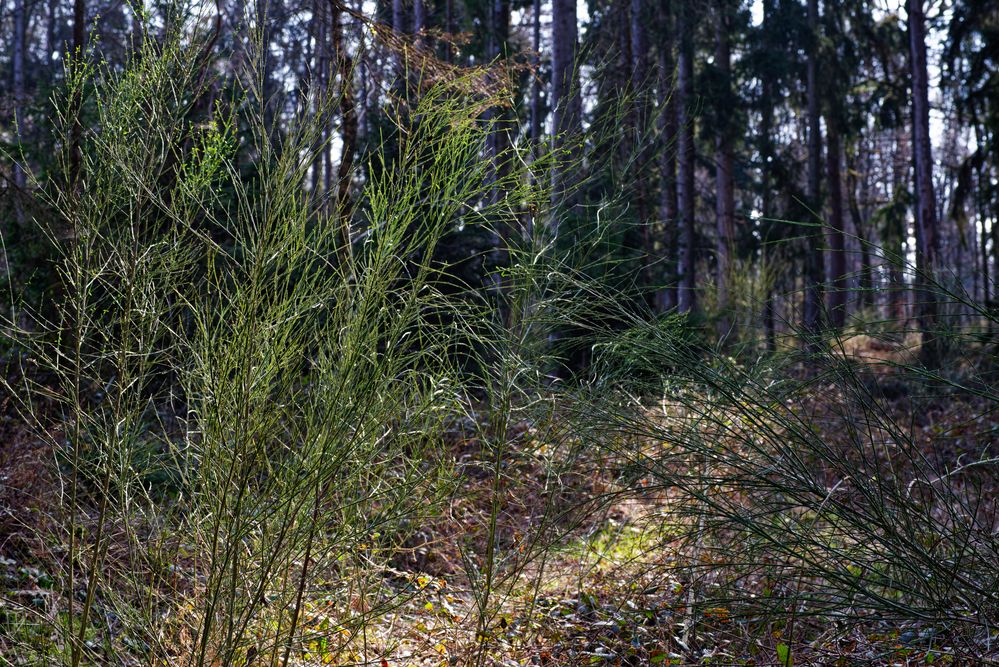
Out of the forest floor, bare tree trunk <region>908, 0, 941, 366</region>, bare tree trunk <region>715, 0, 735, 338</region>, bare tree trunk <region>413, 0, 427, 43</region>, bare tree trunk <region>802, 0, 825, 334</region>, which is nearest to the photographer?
the forest floor

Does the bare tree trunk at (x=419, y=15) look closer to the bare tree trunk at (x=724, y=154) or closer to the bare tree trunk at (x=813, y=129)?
the bare tree trunk at (x=724, y=154)

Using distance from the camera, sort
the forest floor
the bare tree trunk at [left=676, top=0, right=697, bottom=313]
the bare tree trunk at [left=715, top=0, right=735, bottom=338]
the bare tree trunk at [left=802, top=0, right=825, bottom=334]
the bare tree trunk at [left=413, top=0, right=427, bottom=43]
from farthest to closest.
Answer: the bare tree trunk at [left=802, top=0, right=825, bottom=334] < the bare tree trunk at [left=715, top=0, right=735, bottom=338] < the bare tree trunk at [left=676, top=0, right=697, bottom=313] < the bare tree trunk at [left=413, top=0, right=427, bottom=43] < the forest floor

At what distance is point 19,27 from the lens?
1705cm

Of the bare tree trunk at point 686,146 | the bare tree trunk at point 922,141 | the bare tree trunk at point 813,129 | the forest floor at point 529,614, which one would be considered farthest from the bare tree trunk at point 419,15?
the bare tree trunk at point 813,129

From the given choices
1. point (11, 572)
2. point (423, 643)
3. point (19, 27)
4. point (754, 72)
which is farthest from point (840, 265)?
point (19, 27)

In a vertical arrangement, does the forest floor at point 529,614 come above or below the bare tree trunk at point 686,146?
below

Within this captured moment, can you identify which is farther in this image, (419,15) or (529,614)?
(419,15)

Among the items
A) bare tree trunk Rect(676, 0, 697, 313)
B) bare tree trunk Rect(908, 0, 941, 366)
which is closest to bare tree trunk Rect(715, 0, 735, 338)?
bare tree trunk Rect(676, 0, 697, 313)

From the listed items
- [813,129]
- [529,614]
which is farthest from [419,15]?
[529,614]

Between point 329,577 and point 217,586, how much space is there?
1.96 meters

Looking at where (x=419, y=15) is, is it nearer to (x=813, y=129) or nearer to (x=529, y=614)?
(x=813, y=129)

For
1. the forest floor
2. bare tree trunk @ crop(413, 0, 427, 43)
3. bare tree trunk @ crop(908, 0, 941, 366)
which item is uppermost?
bare tree trunk @ crop(413, 0, 427, 43)

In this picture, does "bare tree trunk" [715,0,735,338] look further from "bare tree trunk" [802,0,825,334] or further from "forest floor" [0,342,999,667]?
"forest floor" [0,342,999,667]

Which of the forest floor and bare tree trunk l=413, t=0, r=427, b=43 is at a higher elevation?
bare tree trunk l=413, t=0, r=427, b=43
